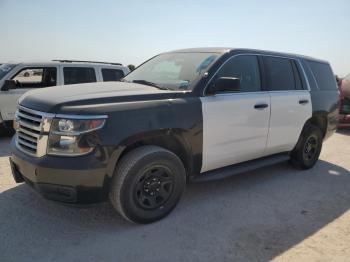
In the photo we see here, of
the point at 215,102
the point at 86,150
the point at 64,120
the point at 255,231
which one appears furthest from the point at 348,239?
the point at 64,120

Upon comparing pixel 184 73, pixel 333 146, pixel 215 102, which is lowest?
pixel 333 146

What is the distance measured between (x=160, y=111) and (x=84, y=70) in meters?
5.25

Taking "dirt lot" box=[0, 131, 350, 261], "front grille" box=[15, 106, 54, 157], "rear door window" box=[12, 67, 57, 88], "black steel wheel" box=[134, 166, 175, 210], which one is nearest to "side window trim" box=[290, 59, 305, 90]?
"dirt lot" box=[0, 131, 350, 261]

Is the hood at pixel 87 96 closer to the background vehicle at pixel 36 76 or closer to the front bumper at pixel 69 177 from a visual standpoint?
the front bumper at pixel 69 177

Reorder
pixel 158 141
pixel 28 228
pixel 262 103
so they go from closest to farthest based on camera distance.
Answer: pixel 28 228
pixel 158 141
pixel 262 103

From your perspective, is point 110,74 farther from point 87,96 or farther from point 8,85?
point 87,96

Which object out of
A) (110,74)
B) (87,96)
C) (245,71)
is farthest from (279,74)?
(110,74)

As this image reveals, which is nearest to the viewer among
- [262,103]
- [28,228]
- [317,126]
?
[28,228]

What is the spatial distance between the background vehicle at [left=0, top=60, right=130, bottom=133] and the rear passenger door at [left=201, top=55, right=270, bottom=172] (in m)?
4.71

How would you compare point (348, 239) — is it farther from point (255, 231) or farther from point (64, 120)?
point (64, 120)

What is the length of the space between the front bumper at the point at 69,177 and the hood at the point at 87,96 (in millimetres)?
467

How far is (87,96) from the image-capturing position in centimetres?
332

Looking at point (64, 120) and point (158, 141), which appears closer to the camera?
point (64, 120)

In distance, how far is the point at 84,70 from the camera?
820cm
